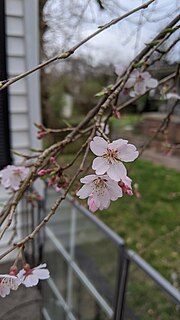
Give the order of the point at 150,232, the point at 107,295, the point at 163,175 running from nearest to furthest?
1. the point at 107,295
2. the point at 150,232
3. the point at 163,175

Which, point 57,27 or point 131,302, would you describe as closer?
point 57,27

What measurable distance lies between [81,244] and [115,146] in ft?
5.62

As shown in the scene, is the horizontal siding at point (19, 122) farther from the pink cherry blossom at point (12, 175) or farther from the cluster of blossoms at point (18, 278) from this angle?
the cluster of blossoms at point (18, 278)

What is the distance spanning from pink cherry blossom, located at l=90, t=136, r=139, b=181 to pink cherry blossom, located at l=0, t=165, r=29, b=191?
30cm

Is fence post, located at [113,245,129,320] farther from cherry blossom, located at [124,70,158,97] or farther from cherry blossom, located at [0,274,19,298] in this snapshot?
cherry blossom, located at [0,274,19,298]

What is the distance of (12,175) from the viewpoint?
589mm

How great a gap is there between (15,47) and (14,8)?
0.57ft

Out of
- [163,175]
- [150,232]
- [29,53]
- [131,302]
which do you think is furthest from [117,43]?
[163,175]

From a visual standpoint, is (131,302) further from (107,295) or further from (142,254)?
(142,254)

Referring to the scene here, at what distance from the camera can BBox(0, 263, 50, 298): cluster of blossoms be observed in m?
0.37

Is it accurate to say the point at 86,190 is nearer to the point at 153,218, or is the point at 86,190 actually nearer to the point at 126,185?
the point at 126,185

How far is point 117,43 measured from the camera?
1135 millimetres

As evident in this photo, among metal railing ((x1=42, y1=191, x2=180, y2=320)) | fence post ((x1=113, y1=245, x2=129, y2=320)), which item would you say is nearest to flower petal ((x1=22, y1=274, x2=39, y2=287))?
fence post ((x1=113, y1=245, x2=129, y2=320))

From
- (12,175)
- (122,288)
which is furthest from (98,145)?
(122,288)
